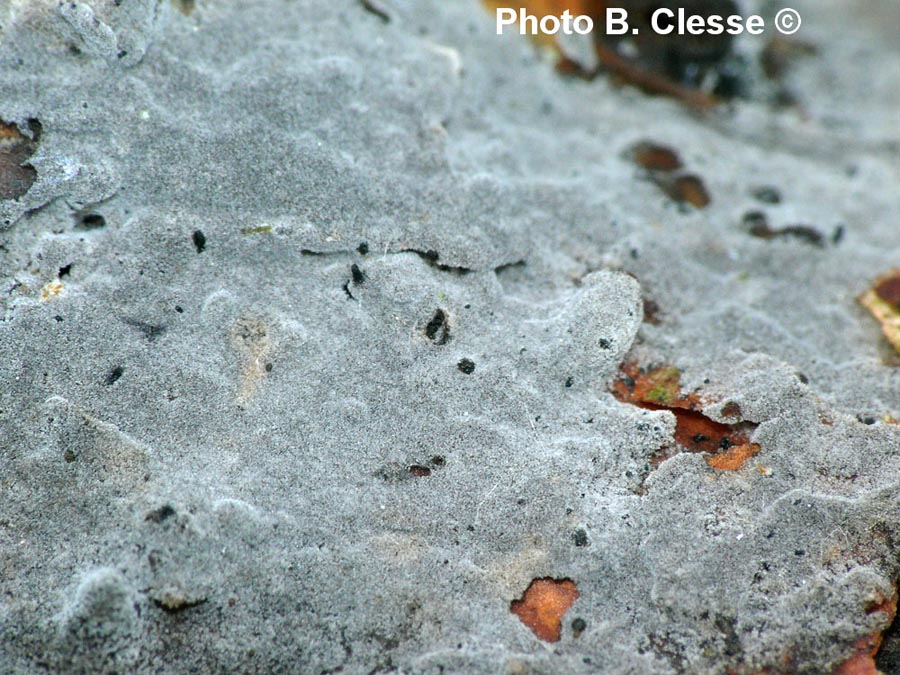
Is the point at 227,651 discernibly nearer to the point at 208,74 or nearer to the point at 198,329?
the point at 198,329

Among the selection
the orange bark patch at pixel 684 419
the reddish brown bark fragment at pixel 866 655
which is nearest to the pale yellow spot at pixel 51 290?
the orange bark patch at pixel 684 419

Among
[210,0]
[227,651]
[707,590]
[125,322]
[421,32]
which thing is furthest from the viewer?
[421,32]

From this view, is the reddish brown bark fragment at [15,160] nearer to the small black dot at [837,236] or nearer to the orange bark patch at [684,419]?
the orange bark patch at [684,419]

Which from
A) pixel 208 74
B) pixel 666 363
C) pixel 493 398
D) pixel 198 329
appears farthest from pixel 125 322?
pixel 666 363

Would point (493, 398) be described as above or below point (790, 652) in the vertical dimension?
above

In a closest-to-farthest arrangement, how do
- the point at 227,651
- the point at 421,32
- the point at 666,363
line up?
the point at 227,651 < the point at 666,363 < the point at 421,32

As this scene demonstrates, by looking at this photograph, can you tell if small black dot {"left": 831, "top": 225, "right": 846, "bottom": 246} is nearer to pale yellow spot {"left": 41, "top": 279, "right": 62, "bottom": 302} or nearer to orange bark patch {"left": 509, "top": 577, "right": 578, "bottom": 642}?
orange bark patch {"left": 509, "top": 577, "right": 578, "bottom": 642}

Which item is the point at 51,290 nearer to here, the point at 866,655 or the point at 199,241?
the point at 199,241
